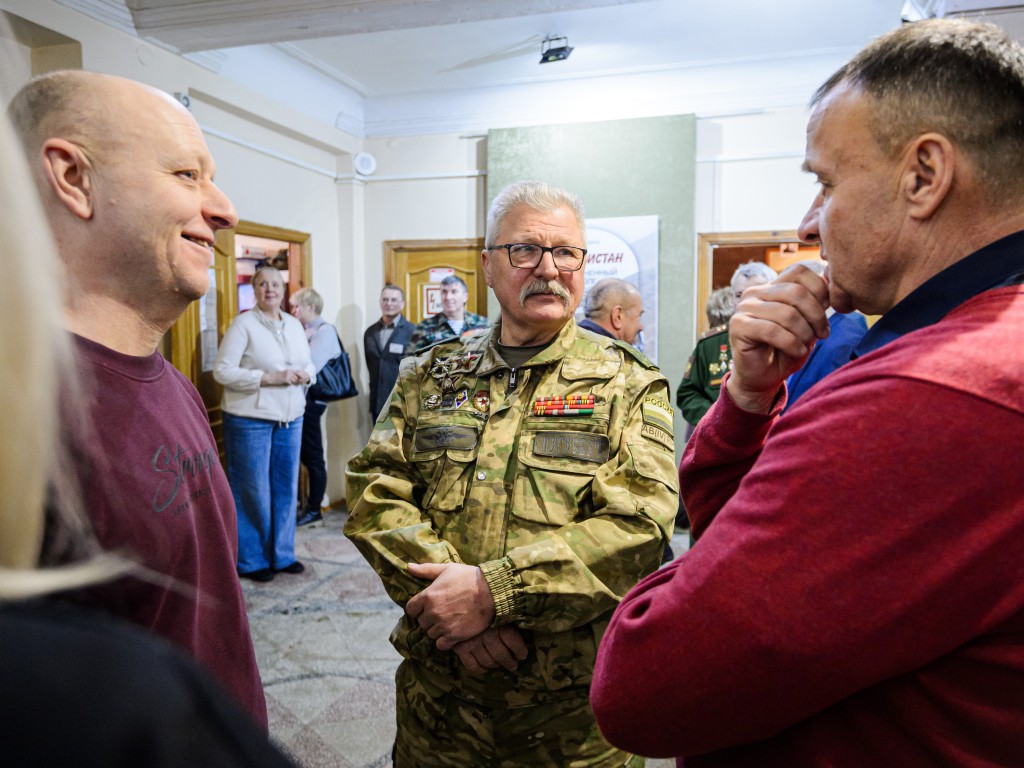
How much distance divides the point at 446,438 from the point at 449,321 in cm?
399

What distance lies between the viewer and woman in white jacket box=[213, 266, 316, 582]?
432 cm

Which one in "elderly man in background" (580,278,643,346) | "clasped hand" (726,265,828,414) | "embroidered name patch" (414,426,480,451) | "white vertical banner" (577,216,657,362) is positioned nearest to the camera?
"clasped hand" (726,265,828,414)

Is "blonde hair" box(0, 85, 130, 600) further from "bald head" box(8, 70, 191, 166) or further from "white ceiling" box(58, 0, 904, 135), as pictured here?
"white ceiling" box(58, 0, 904, 135)

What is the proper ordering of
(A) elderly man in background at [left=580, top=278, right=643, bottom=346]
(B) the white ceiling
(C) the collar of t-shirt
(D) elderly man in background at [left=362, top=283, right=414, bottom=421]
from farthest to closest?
1. (D) elderly man in background at [left=362, top=283, right=414, bottom=421]
2. (B) the white ceiling
3. (A) elderly man in background at [left=580, top=278, right=643, bottom=346]
4. (C) the collar of t-shirt

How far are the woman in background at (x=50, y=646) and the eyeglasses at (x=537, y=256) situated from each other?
137cm

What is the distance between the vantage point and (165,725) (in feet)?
1.03

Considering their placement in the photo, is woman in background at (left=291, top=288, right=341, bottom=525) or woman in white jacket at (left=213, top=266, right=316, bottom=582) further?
woman in background at (left=291, top=288, right=341, bottom=525)

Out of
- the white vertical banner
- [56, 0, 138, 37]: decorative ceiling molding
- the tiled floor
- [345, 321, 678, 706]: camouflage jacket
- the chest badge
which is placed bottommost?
the tiled floor

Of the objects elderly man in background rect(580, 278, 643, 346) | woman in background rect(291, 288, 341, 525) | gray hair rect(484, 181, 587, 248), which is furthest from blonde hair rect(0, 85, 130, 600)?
woman in background rect(291, 288, 341, 525)

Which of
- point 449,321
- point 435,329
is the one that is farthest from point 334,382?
point 449,321

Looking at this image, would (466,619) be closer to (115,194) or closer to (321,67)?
(115,194)

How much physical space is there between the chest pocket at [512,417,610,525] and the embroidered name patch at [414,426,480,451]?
0.13 meters

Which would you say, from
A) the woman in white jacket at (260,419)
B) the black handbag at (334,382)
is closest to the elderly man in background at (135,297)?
the woman in white jacket at (260,419)

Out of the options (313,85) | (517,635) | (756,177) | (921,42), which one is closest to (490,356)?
(517,635)
